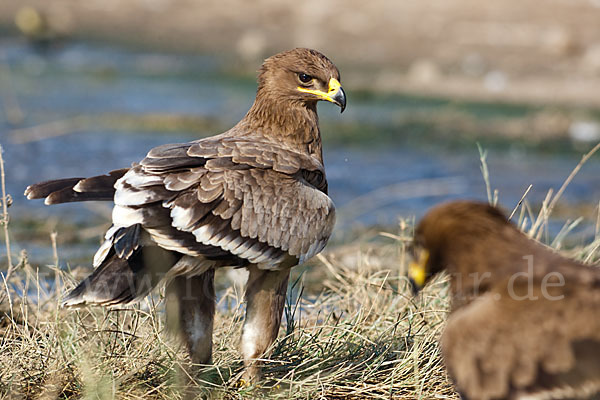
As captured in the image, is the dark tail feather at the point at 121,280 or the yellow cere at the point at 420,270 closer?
the yellow cere at the point at 420,270

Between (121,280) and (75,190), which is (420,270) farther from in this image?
(75,190)

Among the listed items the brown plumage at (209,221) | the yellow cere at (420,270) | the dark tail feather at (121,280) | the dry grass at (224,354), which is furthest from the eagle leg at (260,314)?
the yellow cere at (420,270)

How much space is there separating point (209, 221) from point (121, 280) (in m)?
0.45

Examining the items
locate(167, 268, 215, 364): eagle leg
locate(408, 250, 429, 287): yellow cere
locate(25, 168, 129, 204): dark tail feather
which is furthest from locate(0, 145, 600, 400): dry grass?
locate(408, 250, 429, 287): yellow cere

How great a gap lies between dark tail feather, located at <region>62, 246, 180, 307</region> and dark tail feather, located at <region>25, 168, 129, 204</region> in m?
0.29

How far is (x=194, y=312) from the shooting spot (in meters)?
4.22

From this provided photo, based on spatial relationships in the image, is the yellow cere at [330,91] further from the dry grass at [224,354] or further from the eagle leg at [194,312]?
the eagle leg at [194,312]

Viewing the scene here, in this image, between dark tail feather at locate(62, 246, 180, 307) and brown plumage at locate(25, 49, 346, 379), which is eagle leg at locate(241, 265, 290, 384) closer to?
brown plumage at locate(25, 49, 346, 379)

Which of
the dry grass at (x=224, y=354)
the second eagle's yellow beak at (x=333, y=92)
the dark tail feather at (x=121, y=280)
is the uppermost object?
the second eagle's yellow beak at (x=333, y=92)

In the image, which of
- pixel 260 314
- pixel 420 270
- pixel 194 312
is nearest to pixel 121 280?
pixel 194 312

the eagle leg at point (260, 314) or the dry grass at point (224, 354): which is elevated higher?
the eagle leg at point (260, 314)

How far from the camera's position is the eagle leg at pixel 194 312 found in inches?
164

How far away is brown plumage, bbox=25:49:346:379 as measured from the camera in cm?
372

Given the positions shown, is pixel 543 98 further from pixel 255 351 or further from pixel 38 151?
pixel 255 351
